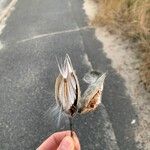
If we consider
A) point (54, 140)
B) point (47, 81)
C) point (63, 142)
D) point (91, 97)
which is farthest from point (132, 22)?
point (91, 97)

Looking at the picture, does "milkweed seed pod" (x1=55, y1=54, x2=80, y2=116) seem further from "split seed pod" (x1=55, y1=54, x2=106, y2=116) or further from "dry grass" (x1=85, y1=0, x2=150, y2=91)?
"dry grass" (x1=85, y1=0, x2=150, y2=91)

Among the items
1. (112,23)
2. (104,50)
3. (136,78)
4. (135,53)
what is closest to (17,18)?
(112,23)

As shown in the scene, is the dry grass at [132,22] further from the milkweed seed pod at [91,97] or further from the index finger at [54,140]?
the milkweed seed pod at [91,97]

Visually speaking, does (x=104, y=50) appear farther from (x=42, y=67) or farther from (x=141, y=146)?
(x=141, y=146)

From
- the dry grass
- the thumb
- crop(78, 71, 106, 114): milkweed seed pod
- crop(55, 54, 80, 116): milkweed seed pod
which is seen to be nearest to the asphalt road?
the dry grass

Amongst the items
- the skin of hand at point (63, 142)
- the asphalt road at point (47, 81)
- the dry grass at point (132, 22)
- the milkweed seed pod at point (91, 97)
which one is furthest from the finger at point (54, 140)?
the dry grass at point (132, 22)

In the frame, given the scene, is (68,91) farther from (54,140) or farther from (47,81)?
(47,81)
